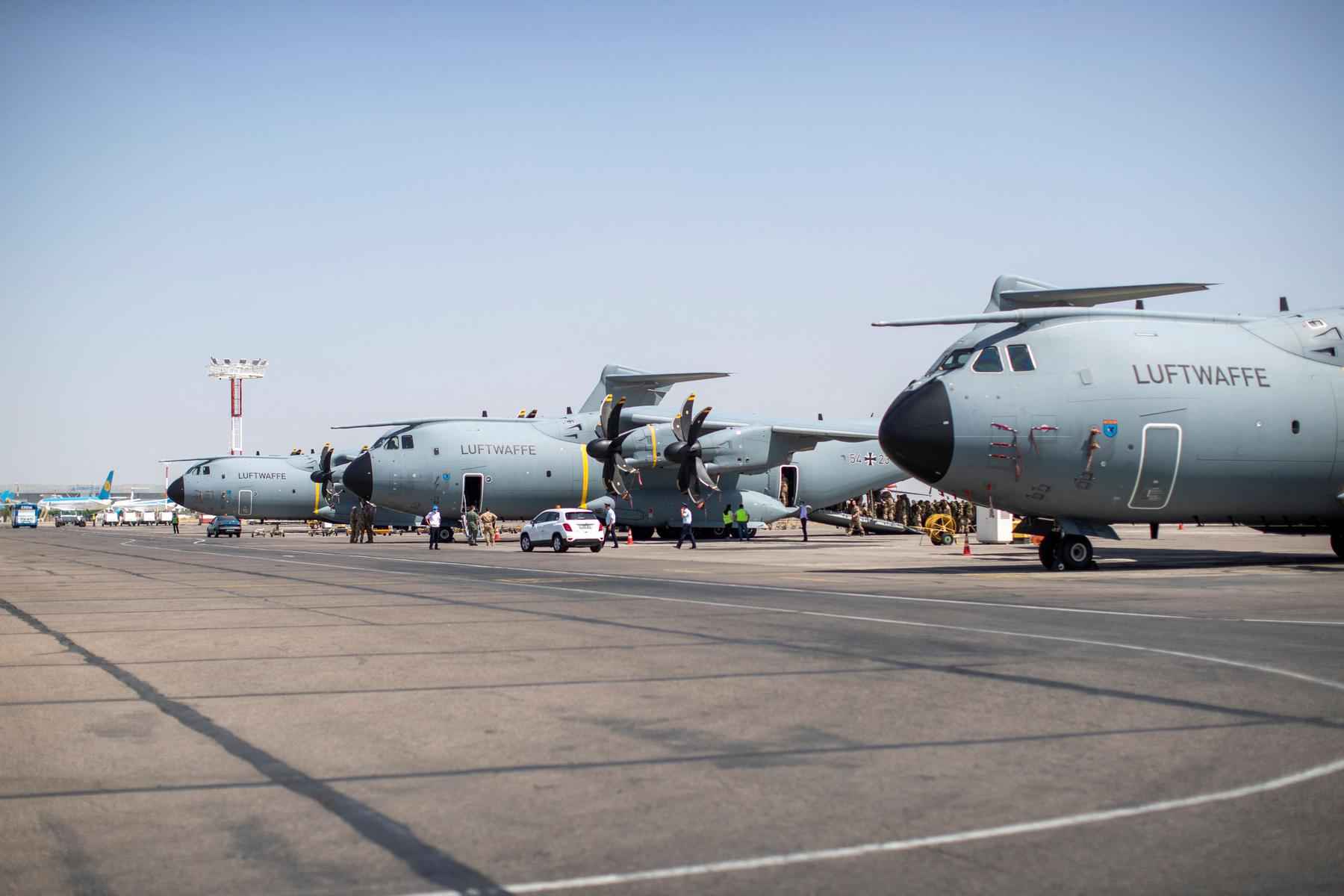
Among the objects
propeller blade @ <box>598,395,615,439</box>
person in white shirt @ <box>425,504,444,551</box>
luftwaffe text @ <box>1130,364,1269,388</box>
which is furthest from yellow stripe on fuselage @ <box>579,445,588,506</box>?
luftwaffe text @ <box>1130,364,1269,388</box>

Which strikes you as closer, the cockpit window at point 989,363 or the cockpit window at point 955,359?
the cockpit window at point 989,363

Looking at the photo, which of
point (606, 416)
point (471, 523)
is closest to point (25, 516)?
point (471, 523)

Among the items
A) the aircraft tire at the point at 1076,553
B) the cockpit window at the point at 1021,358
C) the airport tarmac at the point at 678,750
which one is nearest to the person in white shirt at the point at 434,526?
the aircraft tire at the point at 1076,553

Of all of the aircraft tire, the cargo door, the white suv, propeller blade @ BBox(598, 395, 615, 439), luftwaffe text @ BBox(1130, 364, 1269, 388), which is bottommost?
the aircraft tire

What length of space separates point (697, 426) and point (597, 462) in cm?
604

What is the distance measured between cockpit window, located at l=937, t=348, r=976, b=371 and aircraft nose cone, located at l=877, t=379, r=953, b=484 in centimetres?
63

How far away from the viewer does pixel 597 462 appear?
48875 millimetres

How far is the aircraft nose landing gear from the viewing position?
81.6 feet

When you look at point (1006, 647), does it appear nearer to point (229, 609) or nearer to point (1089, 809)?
point (1089, 809)

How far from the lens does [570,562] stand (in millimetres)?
31766

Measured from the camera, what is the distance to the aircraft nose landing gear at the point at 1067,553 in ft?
81.6

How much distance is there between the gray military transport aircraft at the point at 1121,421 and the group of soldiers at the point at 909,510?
118 feet

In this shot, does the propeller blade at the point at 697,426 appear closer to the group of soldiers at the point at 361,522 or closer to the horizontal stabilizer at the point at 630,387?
the horizontal stabilizer at the point at 630,387

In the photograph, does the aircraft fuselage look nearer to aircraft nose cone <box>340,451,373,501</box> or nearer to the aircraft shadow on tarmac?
the aircraft shadow on tarmac
